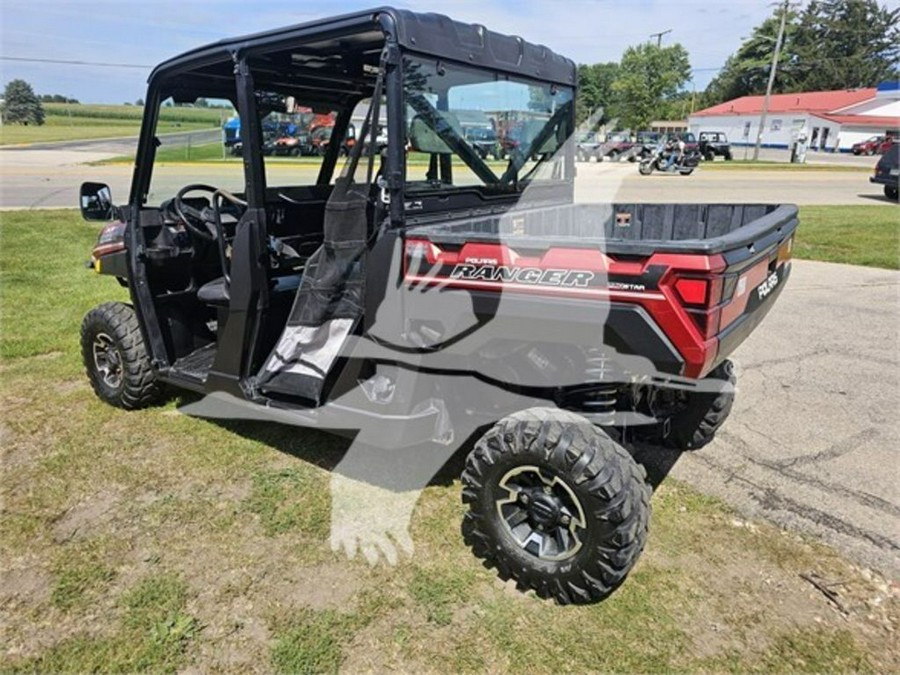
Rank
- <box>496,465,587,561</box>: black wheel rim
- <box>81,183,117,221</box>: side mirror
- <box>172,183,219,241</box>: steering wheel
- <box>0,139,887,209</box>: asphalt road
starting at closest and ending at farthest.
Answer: <box>496,465,587,561</box>: black wheel rim → <box>172,183,219,241</box>: steering wheel → <box>81,183,117,221</box>: side mirror → <box>0,139,887,209</box>: asphalt road

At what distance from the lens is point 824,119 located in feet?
182

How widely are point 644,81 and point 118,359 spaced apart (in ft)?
139

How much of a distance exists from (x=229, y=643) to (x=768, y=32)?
84511mm

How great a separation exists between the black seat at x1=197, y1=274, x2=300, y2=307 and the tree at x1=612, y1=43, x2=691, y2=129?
1326 inches

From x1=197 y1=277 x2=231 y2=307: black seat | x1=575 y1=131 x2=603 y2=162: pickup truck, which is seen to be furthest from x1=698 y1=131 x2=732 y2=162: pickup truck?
x1=197 y1=277 x2=231 y2=307: black seat

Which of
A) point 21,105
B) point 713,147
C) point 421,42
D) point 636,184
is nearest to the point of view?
point 421,42

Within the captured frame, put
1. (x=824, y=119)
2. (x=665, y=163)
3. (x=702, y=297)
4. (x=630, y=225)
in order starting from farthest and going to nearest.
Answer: (x=824, y=119) < (x=665, y=163) < (x=630, y=225) < (x=702, y=297)

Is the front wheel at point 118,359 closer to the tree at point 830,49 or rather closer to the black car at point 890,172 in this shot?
the black car at point 890,172

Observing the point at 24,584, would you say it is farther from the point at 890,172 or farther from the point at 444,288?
the point at 890,172

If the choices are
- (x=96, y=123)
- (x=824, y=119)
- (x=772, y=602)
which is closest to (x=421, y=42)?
(x=772, y=602)

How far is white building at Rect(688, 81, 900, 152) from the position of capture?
55.3 m

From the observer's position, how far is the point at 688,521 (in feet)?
10.2

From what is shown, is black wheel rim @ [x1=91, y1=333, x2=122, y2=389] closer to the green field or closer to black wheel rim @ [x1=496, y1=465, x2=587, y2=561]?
the green field

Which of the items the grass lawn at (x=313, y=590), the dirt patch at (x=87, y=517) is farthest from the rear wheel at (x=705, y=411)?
the dirt patch at (x=87, y=517)
